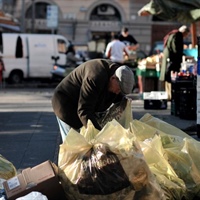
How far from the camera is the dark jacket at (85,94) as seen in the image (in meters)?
6.29

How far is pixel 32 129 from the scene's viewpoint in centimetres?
1141

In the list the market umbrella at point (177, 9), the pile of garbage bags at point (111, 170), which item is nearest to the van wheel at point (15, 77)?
the market umbrella at point (177, 9)

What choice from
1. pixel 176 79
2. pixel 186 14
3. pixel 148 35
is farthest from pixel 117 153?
pixel 148 35

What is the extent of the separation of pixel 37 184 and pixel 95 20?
45.0 m

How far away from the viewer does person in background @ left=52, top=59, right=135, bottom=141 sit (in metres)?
6.26

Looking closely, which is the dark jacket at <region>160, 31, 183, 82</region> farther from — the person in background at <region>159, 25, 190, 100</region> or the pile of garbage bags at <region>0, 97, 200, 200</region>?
the pile of garbage bags at <region>0, 97, 200, 200</region>

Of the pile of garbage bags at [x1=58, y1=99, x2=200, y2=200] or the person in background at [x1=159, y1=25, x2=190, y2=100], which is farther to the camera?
the person in background at [x1=159, y1=25, x2=190, y2=100]

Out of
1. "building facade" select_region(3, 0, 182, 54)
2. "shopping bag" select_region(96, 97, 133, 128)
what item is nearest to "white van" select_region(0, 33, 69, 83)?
"shopping bag" select_region(96, 97, 133, 128)

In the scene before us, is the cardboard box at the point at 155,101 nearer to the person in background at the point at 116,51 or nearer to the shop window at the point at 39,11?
the person in background at the point at 116,51

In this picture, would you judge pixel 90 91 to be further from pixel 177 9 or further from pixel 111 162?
pixel 177 9

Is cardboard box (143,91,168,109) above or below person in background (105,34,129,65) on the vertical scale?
below

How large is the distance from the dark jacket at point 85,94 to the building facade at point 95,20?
1662 inches

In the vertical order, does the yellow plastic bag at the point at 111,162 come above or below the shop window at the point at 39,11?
below

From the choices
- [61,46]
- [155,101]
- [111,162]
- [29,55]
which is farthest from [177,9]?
[61,46]
